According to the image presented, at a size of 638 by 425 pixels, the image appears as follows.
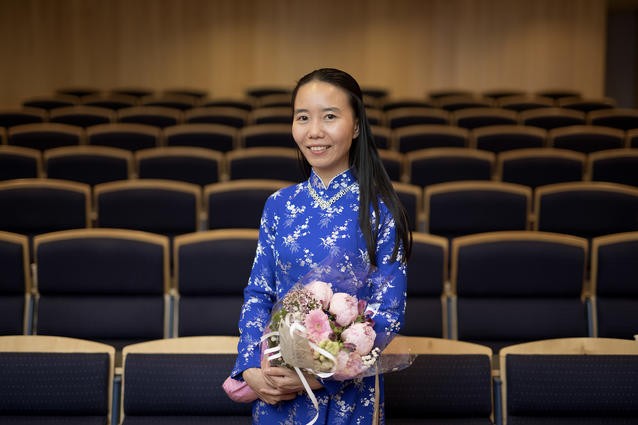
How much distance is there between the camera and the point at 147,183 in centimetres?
513

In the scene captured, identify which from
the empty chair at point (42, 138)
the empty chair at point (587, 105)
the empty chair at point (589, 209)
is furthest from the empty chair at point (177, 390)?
the empty chair at point (587, 105)

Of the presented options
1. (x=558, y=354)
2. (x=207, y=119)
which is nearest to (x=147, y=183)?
(x=558, y=354)

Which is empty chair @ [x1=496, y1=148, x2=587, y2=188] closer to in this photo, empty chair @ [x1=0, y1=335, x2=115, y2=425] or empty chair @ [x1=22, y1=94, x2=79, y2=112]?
empty chair @ [x1=0, y1=335, x2=115, y2=425]

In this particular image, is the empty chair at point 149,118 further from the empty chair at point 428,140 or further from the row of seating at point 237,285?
the row of seating at point 237,285

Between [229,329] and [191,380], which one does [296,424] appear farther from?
[229,329]

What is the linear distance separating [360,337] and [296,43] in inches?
511

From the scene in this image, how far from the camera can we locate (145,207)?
16.6 feet

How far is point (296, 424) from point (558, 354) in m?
1.11

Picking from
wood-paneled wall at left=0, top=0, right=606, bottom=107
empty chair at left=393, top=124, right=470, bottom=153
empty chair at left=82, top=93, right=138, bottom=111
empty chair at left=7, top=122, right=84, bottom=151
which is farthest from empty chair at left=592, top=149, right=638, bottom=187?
wood-paneled wall at left=0, top=0, right=606, bottom=107

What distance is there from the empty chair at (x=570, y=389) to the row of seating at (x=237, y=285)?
107 cm

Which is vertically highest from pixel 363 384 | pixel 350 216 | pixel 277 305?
pixel 350 216

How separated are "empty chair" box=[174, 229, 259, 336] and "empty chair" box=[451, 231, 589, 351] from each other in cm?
97

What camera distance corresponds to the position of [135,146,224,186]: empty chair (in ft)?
20.4

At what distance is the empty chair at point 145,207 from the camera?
5.08 m
